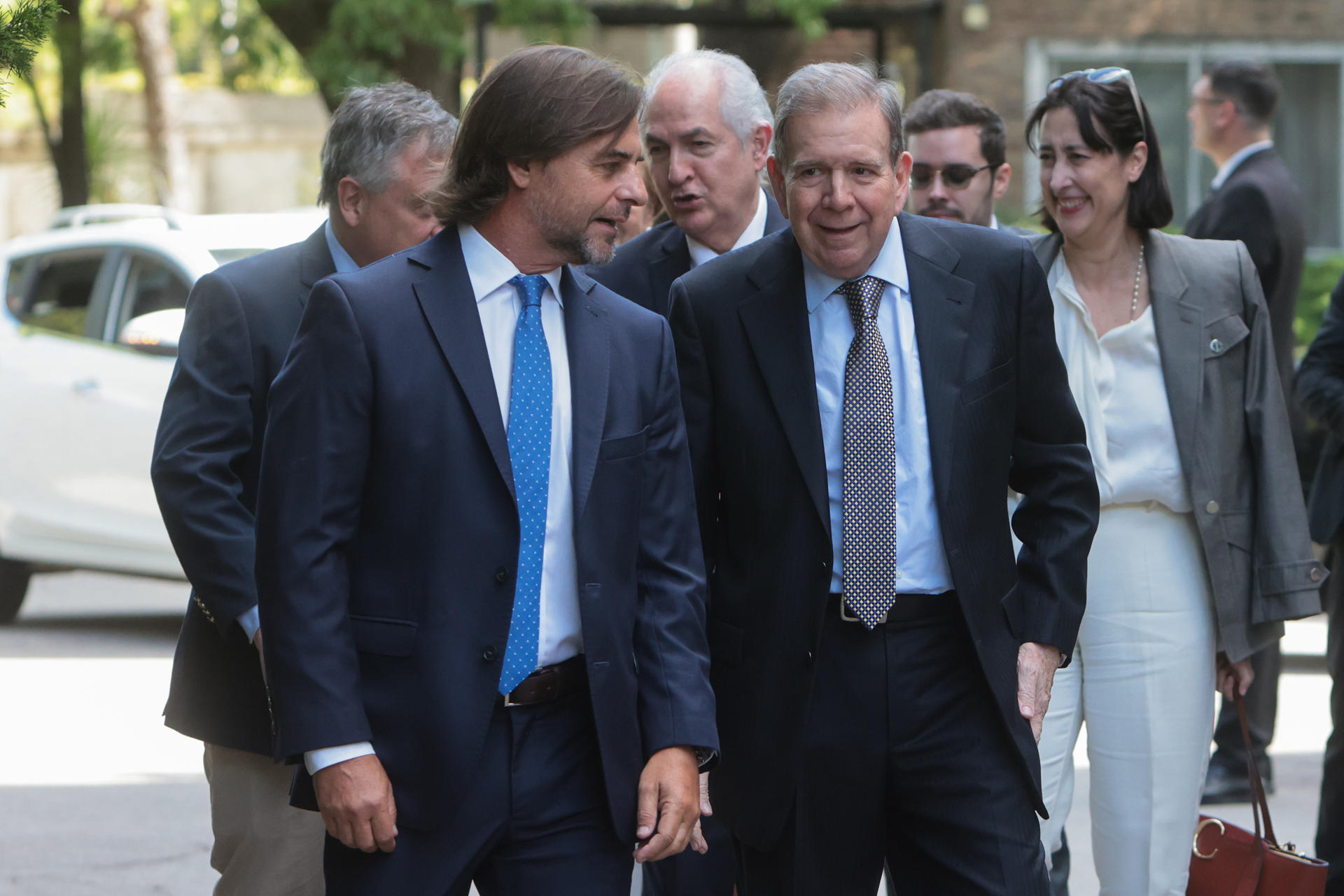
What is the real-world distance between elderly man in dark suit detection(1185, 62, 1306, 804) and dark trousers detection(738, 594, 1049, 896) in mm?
3291

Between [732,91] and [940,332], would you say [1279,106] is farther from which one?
[940,332]

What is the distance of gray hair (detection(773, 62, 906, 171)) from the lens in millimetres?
3578

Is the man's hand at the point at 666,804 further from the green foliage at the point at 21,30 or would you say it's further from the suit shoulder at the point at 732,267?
the green foliage at the point at 21,30

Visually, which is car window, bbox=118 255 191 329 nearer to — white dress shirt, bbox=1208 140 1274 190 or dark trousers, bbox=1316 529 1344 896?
white dress shirt, bbox=1208 140 1274 190

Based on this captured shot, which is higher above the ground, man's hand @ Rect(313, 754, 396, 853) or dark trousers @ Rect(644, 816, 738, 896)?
man's hand @ Rect(313, 754, 396, 853)

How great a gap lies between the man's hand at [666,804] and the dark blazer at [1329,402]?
2.77 m

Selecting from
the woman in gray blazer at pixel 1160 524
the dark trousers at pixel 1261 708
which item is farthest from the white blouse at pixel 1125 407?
the dark trousers at pixel 1261 708

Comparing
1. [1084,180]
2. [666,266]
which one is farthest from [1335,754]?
[666,266]

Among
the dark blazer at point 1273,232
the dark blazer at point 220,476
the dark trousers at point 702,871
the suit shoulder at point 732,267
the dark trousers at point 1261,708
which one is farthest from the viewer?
the dark blazer at point 1273,232

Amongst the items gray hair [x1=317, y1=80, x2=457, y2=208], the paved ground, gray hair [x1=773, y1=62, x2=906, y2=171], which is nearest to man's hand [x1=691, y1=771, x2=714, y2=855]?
gray hair [x1=773, y1=62, x2=906, y2=171]

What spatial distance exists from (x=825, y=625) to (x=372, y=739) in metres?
0.97

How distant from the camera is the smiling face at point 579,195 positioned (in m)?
3.16

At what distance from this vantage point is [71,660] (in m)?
9.73

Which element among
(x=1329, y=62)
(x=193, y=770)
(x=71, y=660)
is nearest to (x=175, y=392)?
(x=193, y=770)
